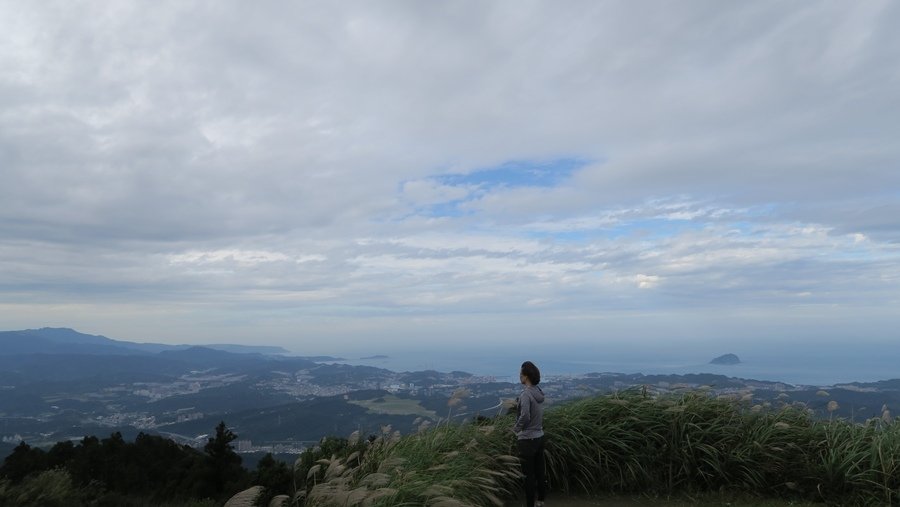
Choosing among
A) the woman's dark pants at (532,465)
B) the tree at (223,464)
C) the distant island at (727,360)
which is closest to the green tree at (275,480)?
the tree at (223,464)

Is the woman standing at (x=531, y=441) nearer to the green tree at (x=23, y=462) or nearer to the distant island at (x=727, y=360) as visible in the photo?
the green tree at (x=23, y=462)

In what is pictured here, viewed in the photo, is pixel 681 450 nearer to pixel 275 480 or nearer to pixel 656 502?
pixel 656 502

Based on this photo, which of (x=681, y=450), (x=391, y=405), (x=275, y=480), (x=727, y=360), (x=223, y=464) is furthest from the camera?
(x=727, y=360)

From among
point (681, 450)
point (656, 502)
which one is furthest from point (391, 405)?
point (656, 502)

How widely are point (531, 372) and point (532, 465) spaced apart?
41.8 inches

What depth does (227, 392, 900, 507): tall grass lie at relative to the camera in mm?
6727

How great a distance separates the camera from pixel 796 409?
26.5 feet

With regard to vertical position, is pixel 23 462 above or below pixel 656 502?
above

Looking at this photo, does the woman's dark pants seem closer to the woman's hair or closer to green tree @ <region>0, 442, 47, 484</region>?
the woman's hair

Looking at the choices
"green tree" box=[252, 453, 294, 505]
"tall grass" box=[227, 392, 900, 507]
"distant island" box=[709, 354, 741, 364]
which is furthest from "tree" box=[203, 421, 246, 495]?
"distant island" box=[709, 354, 741, 364]

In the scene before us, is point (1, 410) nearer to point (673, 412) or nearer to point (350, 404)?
point (350, 404)

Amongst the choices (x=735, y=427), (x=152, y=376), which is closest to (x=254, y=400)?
(x=152, y=376)

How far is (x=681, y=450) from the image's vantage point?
7.50 metres

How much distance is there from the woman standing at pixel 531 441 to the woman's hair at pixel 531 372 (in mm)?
27
